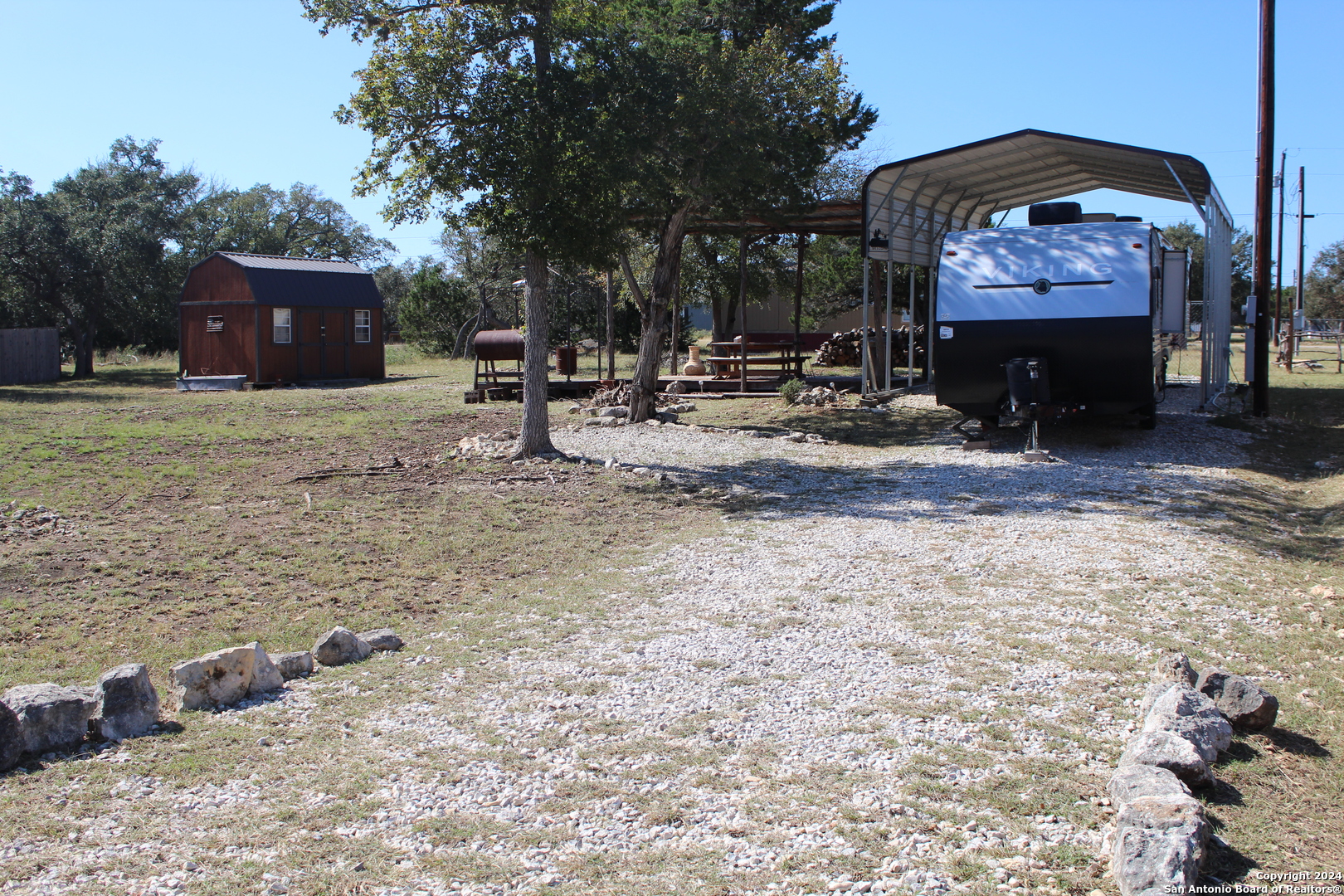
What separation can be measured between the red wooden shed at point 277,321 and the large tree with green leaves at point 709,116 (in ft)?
46.1

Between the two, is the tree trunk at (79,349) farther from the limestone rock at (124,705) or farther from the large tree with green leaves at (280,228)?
the limestone rock at (124,705)

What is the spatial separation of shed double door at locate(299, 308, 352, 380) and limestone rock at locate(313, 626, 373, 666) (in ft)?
80.5

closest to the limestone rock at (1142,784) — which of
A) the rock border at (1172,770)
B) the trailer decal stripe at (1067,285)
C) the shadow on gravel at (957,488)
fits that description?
the rock border at (1172,770)

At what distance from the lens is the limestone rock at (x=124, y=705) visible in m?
4.27

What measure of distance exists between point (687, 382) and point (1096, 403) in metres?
10.9

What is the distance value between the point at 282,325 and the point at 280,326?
93 millimetres

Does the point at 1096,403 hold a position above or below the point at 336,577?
above

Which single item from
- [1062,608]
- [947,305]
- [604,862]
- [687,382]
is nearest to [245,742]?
[604,862]

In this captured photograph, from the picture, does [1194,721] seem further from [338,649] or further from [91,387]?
[91,387]

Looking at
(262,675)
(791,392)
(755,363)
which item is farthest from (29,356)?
(262,675)

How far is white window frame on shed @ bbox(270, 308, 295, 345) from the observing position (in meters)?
27.4

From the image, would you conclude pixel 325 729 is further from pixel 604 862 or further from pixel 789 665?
pixel 789 665

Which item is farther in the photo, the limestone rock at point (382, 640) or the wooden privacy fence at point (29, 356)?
the wooden privacy fence at point (29, 356)

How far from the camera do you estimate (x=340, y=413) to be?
59.2 ft
